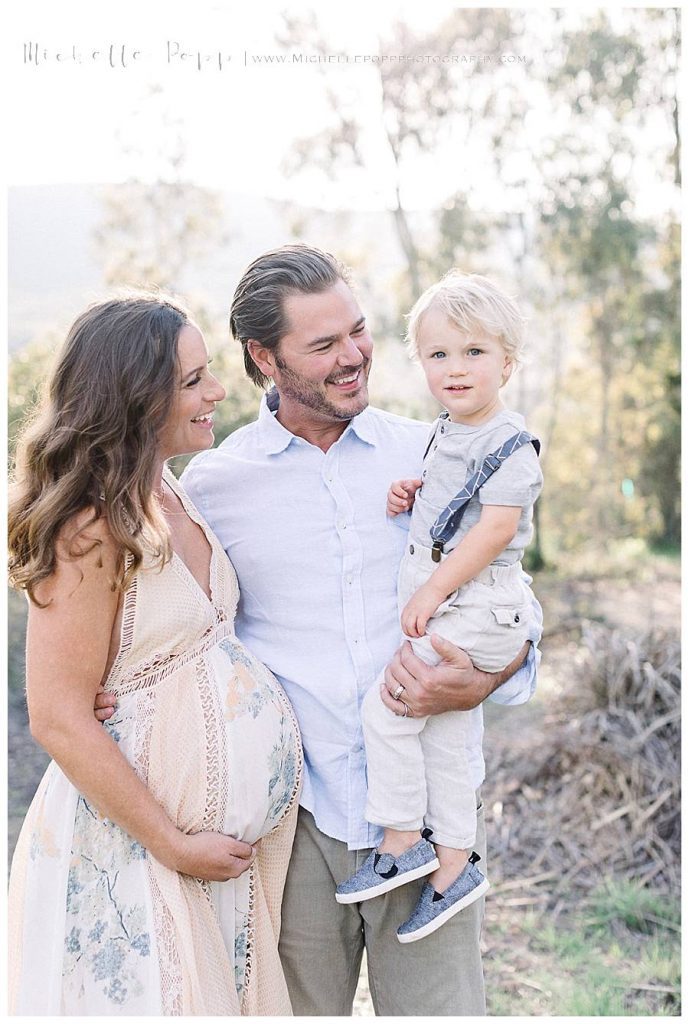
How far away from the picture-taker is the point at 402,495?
2.31m

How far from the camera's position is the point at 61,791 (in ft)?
6.73

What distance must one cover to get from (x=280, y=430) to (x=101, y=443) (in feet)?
1.83

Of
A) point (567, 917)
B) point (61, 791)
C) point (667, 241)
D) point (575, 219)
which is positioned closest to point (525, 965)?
point (567, 917)

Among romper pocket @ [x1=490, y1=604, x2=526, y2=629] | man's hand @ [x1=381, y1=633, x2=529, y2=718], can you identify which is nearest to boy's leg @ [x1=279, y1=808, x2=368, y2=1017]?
man's hand @ [x1=381, y1=633, x2=529, y2=718]

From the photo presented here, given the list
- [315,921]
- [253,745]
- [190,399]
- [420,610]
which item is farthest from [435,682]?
[190,399]

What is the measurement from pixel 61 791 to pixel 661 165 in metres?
10.4

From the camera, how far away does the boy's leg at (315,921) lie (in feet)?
7.48

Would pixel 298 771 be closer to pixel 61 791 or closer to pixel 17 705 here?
pixel 61 791

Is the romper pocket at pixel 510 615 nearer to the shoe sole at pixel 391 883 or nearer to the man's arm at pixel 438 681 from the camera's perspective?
the man's arm at pixel 438 681

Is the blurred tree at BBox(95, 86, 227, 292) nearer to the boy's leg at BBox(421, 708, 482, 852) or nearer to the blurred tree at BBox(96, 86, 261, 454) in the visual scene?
the blurred tree at BBox(96, 86, 261, 454)

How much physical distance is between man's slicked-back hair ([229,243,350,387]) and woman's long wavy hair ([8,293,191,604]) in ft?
1.35

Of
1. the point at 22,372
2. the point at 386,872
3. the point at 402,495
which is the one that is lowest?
the point at 386,872

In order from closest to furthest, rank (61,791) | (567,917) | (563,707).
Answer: (61,791) < (567,917) < (563,707)

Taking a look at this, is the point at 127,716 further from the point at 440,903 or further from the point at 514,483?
the point at 514,483
